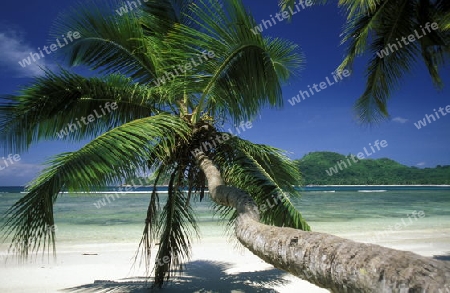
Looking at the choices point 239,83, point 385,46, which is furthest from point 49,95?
point 385,46

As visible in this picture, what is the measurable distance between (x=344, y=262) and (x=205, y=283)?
21.6ft

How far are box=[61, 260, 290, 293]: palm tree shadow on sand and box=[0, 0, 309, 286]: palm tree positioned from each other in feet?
3.30

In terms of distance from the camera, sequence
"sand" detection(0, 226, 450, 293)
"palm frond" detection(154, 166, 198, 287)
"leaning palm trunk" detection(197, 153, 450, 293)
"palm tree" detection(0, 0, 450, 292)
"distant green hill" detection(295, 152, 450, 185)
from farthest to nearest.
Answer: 1. "distant green hill" detection(295, 152, 450, 185)
2. "sand" detection(0, 226, 450, 293)
3. "palm frond" detection(154, 166, 198, 287)
4. "palm tree" detection(0, 0, 450, 292)
5. "leaning palm trunk" detection(197, 153, 450, 293)

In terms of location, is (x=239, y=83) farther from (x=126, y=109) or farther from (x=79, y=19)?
(x=79, y=19)

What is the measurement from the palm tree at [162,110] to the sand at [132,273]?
1341 millimetres

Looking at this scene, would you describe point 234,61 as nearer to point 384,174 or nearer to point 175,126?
point 175,126

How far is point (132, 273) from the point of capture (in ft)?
28.0

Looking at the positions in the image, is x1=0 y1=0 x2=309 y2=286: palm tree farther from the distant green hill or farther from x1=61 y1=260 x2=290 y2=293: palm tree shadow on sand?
the distant green hill

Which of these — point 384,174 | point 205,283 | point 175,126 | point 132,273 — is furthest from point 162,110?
point 384,174

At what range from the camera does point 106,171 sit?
331cm

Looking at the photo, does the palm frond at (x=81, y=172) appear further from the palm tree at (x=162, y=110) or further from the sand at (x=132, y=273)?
the sand at (x=132, y=273)

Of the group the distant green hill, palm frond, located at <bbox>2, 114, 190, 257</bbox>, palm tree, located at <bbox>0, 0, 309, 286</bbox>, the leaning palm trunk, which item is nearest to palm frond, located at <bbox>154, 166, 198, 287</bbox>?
palm tree, located at <bbox>0, 0, 309, 286</bbox>

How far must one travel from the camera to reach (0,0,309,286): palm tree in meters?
3.48

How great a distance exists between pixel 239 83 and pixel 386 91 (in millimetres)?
5642
